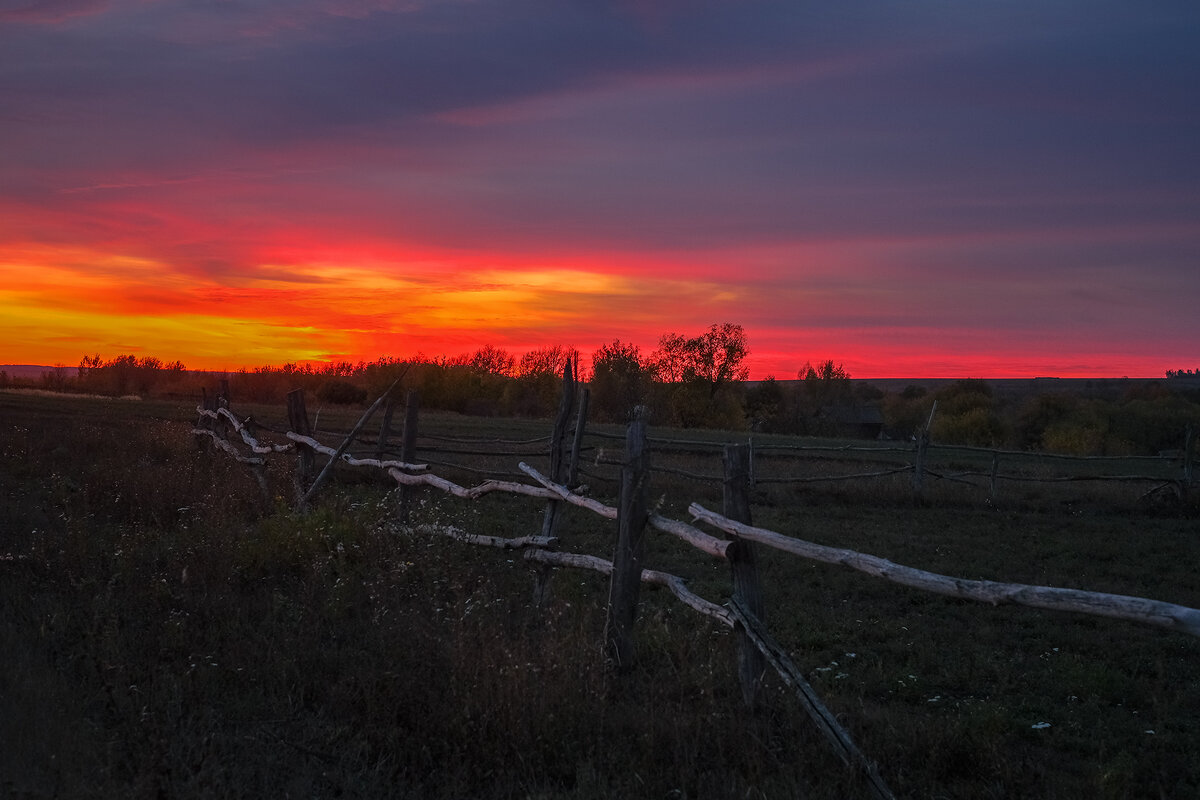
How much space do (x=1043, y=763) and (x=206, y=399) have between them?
1601 cm

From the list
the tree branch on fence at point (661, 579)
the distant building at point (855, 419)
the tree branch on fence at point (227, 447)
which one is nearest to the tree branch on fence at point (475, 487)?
the tree branch on fence at point (661, 579)

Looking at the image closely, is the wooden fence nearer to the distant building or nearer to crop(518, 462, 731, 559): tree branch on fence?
crop(518, 462, 731, 559): tree branch on fence

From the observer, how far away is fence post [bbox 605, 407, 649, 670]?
5254mm

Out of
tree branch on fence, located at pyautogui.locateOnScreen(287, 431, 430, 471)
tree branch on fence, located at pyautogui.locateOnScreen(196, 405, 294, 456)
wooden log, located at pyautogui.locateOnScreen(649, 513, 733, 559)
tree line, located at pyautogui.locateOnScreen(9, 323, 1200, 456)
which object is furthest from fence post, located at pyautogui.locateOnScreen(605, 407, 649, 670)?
tree line, located at pyautogui.locateOnScreen(9, 323, 1200, 456)

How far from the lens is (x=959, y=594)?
11.8 ft

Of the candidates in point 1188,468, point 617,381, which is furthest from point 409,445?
point 617,381

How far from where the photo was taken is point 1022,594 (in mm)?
3330

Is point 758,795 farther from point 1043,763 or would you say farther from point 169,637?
point 169,637

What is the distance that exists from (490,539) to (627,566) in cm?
211

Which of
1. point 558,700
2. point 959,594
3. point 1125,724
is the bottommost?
point 1125,724

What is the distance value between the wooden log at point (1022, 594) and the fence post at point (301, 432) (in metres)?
7.44

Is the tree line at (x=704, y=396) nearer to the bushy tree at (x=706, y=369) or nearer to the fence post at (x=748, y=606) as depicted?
the bushy tree at (x=706, y=369)

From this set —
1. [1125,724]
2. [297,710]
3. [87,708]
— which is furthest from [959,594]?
[87,708]

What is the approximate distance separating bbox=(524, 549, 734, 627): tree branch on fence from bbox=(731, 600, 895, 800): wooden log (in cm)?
15
